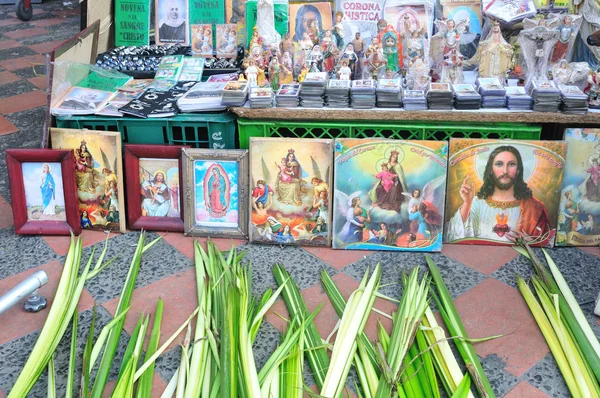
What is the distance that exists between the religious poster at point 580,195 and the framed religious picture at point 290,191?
1.21 metres

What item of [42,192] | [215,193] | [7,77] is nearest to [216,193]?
[215,193]

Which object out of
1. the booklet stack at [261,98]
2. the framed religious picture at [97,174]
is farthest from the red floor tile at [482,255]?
the framed religious picture at [97,174]

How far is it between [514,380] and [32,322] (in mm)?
2067

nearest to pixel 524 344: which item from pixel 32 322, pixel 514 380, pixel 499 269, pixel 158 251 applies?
pixel 514 380

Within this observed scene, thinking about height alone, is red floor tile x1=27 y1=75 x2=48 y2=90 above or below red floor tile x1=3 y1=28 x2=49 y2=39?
below

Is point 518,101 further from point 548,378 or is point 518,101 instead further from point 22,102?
point 22,102

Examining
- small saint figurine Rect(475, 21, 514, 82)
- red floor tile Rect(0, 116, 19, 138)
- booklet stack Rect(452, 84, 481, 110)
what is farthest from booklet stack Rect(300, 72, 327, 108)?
red floor tile Rect(0, 116, 19, 138)

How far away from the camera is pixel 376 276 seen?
135 inches

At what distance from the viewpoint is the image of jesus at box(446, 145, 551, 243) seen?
12.1ft

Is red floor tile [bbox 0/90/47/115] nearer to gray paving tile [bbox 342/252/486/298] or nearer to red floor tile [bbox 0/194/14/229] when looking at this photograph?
red floor tile [bbox 0/194/14/229]

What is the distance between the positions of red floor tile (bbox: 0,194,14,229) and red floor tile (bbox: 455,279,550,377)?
248 centimetres

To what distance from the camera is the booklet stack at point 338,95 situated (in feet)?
12.1

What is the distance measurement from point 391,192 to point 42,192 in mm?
1865

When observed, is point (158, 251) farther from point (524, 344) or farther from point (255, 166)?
point (524, 344)
